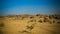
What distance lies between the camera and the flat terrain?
2.04 m

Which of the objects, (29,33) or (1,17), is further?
(1,17)

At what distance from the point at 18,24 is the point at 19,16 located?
0.14m

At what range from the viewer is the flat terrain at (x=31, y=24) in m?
2.04

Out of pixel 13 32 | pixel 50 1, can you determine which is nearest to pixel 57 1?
pixel 50 1

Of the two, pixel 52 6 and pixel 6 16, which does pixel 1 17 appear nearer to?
Result: pixel 6 16

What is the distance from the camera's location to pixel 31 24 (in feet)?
6.82

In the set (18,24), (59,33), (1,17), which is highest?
(1,17)

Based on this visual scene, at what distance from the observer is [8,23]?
6.99ft

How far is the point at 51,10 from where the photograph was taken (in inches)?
82.1

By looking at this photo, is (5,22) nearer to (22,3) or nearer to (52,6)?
(22,3)

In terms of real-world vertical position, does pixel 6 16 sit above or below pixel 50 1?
below

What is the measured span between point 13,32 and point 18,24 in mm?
156

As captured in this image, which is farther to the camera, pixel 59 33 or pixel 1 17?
pixel 1 17

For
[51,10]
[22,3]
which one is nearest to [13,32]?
[22,3]
